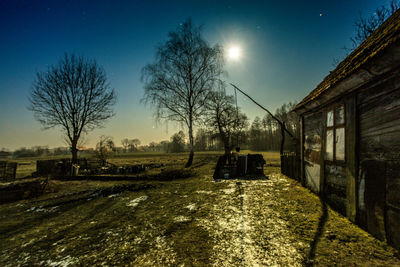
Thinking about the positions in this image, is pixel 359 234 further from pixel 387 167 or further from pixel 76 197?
pixel 76 197

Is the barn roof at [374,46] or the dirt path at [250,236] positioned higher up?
the barn roof at [374,46]

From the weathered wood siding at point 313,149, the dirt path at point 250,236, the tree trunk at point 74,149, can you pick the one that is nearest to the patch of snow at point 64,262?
the dirt path at point 250,236

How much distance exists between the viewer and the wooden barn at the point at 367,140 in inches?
90.2

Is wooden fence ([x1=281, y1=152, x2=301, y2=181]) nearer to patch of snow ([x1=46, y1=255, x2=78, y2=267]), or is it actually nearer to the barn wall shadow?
the barn wall shadow

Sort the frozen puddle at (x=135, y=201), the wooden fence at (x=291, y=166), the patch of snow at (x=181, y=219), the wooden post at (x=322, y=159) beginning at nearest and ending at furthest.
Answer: the patch of snow at (x=181, y=219), the wooden post at (x=322, y=159), the frozen puddle at (x=135, y=201), the wooden fence at (x=291, y=166)

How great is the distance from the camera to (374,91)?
2.71m

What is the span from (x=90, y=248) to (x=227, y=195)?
3.90 m

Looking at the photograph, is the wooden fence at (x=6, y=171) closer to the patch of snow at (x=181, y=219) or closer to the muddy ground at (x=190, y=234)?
the muddy ground at (x=190, y=234)

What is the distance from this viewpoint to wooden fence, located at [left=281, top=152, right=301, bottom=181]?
6868mm

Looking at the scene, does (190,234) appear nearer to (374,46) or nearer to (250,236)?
(250,236)

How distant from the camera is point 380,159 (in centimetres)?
254

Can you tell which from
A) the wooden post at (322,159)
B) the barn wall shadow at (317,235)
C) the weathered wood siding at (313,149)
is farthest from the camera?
the weathered wood siding at (313,149)

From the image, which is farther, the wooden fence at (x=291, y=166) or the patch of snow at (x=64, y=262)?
the wooden fence at (x=291, y=166)

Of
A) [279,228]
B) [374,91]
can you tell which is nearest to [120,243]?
[279,228]
